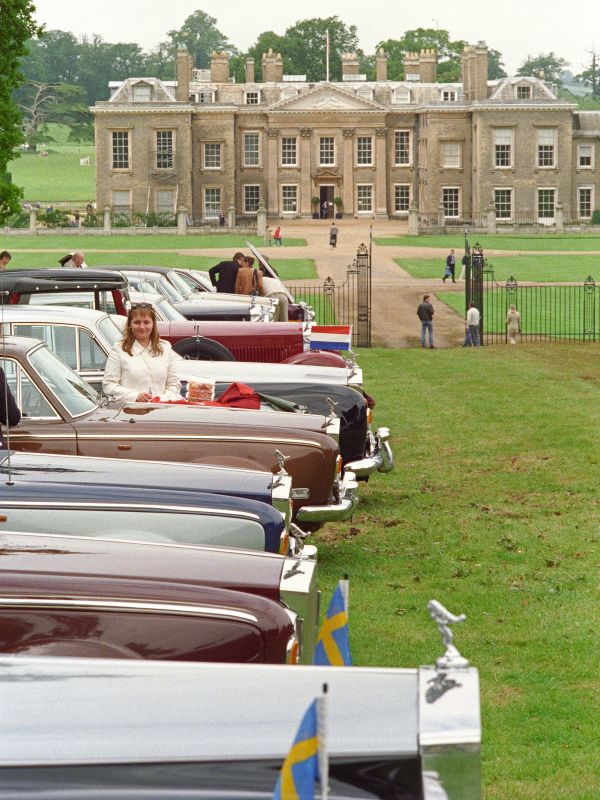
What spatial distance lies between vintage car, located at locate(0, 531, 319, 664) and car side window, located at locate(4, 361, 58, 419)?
14.7 ft

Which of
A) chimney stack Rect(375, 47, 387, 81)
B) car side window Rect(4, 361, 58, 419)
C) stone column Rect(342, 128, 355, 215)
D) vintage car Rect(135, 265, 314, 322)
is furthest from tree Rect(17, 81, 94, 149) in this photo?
car side window Rect(4, 361, 58, 419)

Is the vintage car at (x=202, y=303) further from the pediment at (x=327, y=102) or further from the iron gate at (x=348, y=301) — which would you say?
the pediment at (x=327, y=102)

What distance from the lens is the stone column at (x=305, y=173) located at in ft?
309

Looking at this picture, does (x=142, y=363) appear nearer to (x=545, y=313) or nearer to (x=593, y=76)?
(x=545, y=313)

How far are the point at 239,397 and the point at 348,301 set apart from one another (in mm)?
28226

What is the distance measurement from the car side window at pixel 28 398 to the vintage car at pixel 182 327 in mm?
4868

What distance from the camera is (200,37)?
633 feet

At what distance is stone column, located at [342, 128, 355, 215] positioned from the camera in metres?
93.9

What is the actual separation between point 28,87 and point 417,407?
13179cm

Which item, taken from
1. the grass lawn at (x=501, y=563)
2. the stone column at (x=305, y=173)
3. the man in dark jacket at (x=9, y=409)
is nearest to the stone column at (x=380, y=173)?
the stone column at (x=305, y=173)

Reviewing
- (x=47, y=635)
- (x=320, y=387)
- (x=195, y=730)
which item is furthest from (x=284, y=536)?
(x=320, y=387)

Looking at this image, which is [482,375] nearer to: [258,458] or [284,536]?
[258,458]

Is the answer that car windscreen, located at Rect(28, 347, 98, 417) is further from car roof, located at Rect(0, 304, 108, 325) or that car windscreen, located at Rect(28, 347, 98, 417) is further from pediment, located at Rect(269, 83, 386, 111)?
pediment, located at Rect(269, 83, 386, 111)

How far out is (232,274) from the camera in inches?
980
